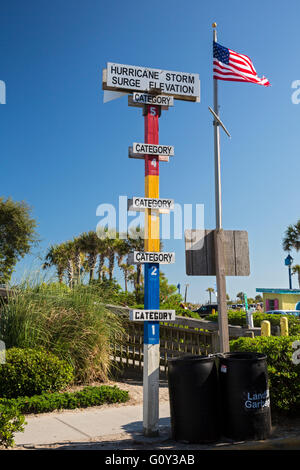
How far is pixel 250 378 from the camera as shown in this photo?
5.12m

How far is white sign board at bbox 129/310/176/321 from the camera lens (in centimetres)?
570

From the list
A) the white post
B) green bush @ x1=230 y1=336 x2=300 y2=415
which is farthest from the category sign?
green bush @ x1=230 y1=336 x2=300 y2=415

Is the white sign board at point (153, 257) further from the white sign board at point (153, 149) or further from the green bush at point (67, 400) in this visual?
the green bush at point (67, 400)

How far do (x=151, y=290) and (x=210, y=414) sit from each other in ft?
5.72

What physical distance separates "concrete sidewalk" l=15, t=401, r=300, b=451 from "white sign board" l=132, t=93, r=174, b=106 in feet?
15.3

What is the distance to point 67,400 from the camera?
695 centimetres

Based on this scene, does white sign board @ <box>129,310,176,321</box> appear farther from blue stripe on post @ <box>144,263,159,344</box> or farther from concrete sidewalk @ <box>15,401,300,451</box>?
concrete sidewalk @ <box>15,401,300,451</box>

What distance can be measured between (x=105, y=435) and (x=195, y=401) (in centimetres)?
139

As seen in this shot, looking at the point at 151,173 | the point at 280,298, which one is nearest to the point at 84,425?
the point at 151,173

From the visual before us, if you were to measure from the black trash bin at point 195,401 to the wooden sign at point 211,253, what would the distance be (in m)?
1.46

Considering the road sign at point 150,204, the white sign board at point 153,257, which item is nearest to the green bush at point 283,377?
the white sign board at point 153,257
